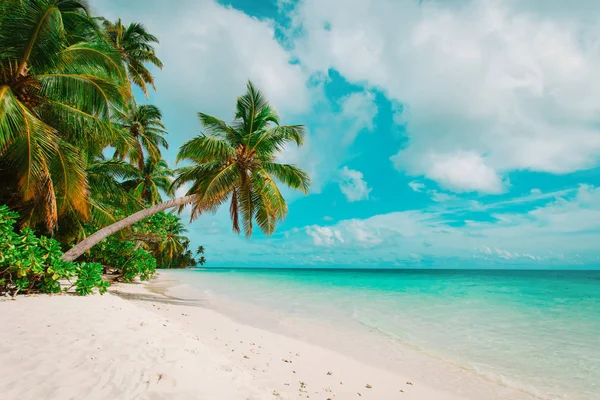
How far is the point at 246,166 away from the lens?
34.7 feet

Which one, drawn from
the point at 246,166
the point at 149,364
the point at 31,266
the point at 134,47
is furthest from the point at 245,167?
the point at 134,47

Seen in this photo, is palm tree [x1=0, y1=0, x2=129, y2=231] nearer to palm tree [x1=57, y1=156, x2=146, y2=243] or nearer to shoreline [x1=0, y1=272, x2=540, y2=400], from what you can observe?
palm tree [x1=57, y1=156, x2=146, y2=243]

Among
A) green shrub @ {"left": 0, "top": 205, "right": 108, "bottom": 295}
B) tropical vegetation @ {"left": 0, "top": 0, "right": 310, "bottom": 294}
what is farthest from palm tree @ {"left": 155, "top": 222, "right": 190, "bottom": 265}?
green shrub @ {"left": 0, "top": 205, "right": 108, "bottom": 295}

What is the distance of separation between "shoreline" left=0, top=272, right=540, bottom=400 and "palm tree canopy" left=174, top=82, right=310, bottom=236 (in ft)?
16.3

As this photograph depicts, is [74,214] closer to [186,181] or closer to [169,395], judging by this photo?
[186,181]

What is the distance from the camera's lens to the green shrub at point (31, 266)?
226 inches

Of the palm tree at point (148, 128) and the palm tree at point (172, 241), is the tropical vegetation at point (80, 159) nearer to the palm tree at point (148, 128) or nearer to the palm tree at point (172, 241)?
the palm tree at point (172, 241)

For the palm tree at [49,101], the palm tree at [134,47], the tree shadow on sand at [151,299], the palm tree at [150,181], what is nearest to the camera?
the palm tree at [49,101]

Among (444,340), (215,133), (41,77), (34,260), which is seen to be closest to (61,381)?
(34,260)

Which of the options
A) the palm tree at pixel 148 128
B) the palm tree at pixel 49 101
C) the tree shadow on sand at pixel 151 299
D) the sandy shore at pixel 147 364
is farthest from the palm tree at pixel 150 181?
the sandy shore at pixel 147 364

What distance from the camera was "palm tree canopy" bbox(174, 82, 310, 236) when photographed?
988cm

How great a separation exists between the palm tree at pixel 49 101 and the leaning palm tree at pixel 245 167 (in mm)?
2842

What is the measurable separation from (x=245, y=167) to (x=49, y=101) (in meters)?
5.50

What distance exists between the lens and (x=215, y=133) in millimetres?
10852
